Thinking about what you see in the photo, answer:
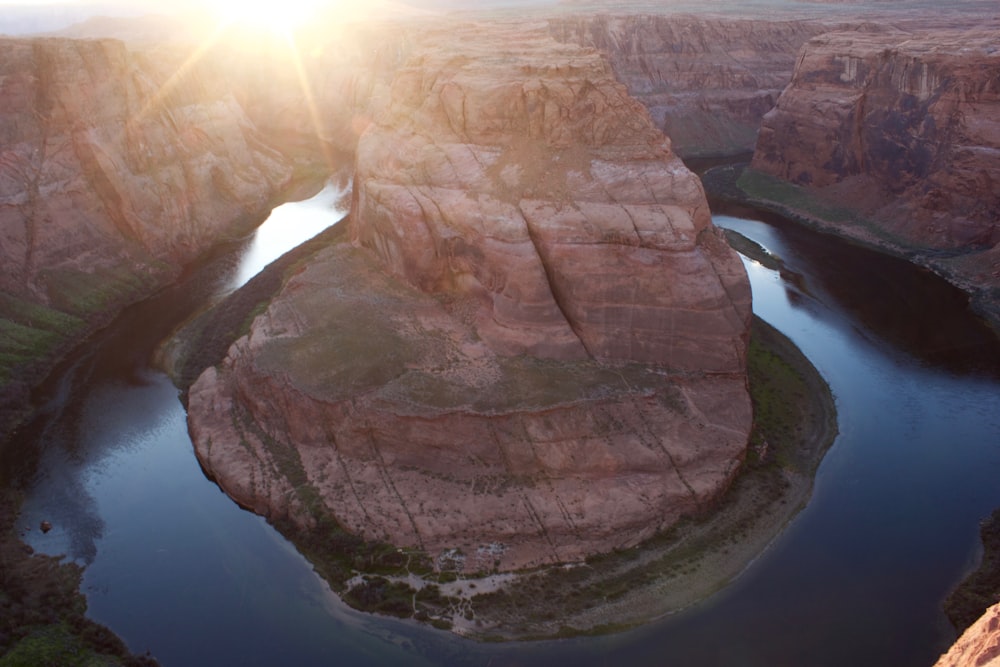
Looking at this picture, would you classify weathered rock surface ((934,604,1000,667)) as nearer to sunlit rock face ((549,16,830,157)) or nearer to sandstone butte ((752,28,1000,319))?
sandstone butte ((752,28,1000,319))

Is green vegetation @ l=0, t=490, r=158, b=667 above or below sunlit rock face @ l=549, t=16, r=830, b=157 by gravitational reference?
above

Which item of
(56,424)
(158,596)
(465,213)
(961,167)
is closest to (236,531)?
(158,596)

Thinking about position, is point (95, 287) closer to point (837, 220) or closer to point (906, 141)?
point (837, 220)

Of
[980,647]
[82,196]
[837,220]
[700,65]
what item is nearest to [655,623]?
[980,647]

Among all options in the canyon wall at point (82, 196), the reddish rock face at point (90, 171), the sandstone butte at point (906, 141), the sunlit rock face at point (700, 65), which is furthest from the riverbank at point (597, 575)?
the sunlit rock face at point (700, 65)

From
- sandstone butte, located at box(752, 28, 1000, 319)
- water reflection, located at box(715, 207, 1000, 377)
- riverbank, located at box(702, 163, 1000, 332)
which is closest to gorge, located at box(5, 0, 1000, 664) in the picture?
water reflection, located at box(715, 207, 1000, 377)
